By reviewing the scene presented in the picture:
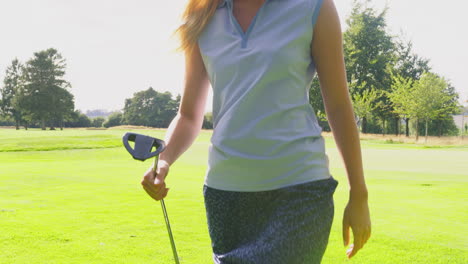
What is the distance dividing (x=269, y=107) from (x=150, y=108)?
95.3 m

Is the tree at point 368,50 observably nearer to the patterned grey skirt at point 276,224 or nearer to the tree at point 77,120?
the tree at point 77,120

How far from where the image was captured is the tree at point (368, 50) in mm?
60531

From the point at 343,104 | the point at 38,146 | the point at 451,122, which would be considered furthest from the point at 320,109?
the point at 343,104

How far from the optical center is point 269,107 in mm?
1688

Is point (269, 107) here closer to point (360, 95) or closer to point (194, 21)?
point (194, 21)

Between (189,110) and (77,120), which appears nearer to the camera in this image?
(189,110)

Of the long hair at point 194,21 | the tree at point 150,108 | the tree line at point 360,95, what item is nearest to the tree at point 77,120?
the tree line at point 360,95

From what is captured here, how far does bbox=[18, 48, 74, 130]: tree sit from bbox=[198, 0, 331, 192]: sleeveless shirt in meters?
86.6

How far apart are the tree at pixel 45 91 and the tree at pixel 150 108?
12023mm

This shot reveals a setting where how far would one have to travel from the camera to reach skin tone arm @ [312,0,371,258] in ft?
5.79

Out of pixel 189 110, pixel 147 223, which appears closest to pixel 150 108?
pixel 147 223

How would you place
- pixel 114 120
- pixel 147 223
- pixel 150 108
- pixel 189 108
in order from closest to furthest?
pixel 189 108, pixel 147 223, pixel 114 120, pixel 150 108

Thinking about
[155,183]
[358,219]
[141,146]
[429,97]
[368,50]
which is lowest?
[358,219]

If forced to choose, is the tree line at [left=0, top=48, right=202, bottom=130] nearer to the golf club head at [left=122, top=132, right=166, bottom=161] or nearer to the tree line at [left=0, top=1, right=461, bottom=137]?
the tree line at [left=0, top=1, right=461, bottom=137]
